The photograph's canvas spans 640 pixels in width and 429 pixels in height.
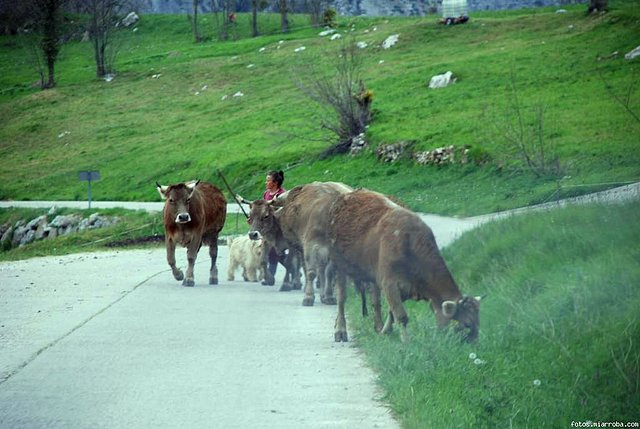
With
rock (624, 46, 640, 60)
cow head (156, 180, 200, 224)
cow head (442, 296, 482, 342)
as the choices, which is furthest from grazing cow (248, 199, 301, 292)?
rock (624, 46, 640, 60)

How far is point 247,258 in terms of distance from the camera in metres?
22.0

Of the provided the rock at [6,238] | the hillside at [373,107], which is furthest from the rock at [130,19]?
the rock at [6,238]

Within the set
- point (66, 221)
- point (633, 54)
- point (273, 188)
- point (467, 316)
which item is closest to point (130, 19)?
point (66, 221)

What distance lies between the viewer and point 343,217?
536 inches

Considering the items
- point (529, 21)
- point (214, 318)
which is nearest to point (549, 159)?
point (214, 318)

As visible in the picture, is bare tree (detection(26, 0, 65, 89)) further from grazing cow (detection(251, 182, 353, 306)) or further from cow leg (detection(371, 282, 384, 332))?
cow leg (detection(371, 282, 384, 332))

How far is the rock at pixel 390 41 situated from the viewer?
3177 inches

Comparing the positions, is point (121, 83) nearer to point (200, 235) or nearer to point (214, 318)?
point (200, 235)

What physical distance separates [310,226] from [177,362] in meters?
4.53

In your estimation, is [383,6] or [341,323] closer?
[341,323]

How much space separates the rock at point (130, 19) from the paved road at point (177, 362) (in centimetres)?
10194

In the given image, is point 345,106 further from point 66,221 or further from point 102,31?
point 102,31

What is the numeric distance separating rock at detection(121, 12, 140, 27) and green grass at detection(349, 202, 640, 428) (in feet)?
352

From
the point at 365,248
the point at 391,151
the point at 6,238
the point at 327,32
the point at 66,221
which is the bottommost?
the point at 6,238
